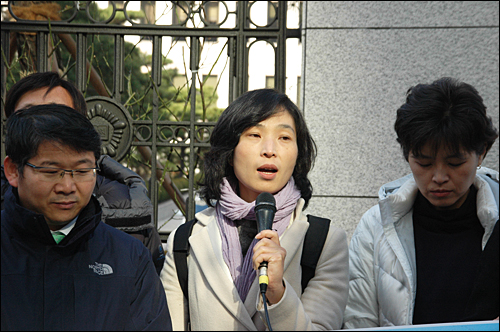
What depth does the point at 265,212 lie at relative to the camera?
217 cm

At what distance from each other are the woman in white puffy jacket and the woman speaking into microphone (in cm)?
43

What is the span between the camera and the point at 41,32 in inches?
202

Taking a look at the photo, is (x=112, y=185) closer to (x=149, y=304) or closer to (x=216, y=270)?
(x=216, y=270)

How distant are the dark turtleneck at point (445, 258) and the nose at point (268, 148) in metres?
0.90

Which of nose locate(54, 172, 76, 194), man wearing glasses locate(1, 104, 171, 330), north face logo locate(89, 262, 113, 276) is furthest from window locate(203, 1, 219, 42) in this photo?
north face logo locate(89, 262, 113, 276)

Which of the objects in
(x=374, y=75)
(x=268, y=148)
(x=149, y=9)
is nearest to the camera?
(x=268, y=148)

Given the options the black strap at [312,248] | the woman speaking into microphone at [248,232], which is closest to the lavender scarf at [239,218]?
the woman speaking into microphone at [248,232]

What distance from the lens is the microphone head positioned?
7.01 ft

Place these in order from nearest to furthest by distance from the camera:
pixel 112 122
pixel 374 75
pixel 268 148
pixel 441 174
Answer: pixel 268 148 < pixel 441 174 < pixel 374 75 < pixel 112 122

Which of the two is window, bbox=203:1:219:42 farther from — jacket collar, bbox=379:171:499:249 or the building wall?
jacket collar, bbox=379:171:499:249

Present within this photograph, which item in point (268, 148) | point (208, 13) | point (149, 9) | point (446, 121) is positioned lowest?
point (268, 148)

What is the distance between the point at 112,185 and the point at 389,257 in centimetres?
154

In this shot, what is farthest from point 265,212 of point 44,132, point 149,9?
point 149,9

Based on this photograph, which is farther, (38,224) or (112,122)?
(112,122)
